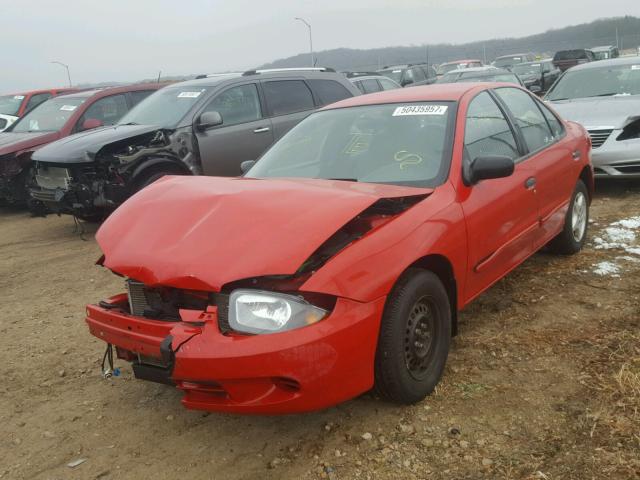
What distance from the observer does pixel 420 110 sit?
12.9 ft

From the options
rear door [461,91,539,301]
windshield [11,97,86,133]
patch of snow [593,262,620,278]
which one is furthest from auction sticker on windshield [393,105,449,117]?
windshield [11,97,86,133]

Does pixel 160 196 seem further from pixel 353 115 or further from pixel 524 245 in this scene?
pixel 524 245

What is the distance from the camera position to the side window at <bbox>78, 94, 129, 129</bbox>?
30.8 ft

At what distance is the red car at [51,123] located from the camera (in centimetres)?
849

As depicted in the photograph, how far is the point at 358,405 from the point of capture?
3109mm

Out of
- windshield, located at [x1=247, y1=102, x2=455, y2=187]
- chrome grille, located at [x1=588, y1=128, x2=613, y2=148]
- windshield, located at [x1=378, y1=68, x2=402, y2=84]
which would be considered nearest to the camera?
windshield, located at [x1=247, y1=102, x2=455, y2=187]

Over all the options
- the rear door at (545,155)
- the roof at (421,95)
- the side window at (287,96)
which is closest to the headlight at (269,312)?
the roof at (421,95)

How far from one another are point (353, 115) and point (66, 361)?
8.15 ft

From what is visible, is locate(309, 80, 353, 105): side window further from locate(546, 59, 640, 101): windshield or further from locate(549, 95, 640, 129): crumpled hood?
locate(546, 59, 640, 101): windshield

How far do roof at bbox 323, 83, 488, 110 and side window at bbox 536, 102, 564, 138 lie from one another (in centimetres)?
91

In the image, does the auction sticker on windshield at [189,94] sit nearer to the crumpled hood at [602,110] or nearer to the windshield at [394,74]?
the crumpled hood at [602,110]

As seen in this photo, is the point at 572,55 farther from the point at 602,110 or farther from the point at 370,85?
the point at 602,110

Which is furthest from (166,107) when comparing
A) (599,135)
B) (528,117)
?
(599,135)

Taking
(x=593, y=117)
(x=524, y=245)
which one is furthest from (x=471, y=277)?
(x=593, y=117)
